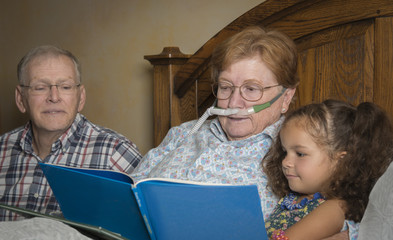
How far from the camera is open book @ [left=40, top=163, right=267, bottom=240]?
3.30ft

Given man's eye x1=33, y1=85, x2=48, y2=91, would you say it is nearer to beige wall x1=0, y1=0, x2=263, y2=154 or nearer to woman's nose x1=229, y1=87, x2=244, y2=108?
beige wall x1=0, y1=0, x2=263, y2=154

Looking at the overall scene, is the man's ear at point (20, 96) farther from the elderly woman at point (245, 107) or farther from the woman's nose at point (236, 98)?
the woman's nose at point (236, 98)

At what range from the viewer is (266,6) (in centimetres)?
175

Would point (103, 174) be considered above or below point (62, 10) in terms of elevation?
below

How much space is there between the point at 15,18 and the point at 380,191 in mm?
2949

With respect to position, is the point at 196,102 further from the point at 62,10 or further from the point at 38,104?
the point at 62,10

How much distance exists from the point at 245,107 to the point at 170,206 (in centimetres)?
60

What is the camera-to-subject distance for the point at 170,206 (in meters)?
1.06

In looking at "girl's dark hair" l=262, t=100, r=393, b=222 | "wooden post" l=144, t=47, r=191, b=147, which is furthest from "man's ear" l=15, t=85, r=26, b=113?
"girl's dark hair" l=262, t=100, r=393, b=222

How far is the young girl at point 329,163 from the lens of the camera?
118 centimetres

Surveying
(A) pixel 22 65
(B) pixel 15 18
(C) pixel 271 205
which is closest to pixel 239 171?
(C) pixel 271 205

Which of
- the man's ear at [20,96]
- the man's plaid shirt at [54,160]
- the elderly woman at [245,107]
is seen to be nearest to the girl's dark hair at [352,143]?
the elderly woman at [245,107]

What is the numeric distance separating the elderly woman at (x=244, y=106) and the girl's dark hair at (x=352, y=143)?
0.80 ft

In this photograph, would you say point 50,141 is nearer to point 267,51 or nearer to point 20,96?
point 20,96
